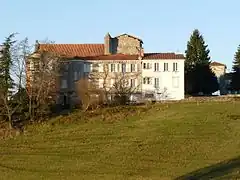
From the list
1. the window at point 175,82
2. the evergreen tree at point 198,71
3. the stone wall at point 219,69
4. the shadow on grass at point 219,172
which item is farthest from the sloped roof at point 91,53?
the shadow on grass at point 219,172

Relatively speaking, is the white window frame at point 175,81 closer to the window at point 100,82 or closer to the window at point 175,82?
the window at point 175,82

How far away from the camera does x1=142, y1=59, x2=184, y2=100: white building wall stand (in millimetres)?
87613

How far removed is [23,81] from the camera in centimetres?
7594

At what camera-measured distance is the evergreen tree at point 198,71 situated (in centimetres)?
9619

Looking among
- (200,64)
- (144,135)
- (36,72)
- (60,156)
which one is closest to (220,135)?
(144,135)

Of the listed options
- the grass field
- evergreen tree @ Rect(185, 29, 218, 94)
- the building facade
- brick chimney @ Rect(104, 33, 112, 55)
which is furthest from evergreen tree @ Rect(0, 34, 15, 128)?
evergreen tree @ Rect(185, 29, 218, 94)

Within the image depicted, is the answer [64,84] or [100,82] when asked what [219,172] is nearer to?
[100,82]

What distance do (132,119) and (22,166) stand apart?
26450 millimetres

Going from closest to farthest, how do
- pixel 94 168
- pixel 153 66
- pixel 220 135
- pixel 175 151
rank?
pixel 94 168
pixel 175 151
pixel 220 135
pixel 153 66

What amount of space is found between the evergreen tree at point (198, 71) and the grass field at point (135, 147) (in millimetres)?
29961

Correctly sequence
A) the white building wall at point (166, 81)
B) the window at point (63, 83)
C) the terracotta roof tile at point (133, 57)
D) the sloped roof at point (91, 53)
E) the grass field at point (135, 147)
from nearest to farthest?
the grass field at point (135, 147) < the white building wall at point (166, 81) < the window at point (63, 83) < the terracotta roof tile at point (133, 57) < the sloped roof at point (91, 53)

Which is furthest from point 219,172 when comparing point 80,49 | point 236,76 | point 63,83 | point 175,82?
point 236,76

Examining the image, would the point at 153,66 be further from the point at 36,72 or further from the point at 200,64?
the point at 36,72

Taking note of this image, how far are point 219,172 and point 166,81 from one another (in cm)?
5874
